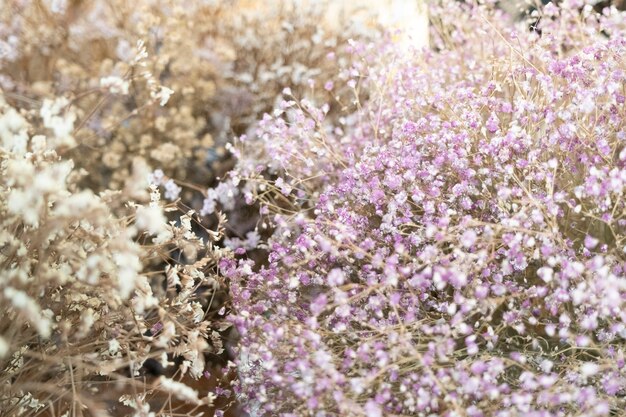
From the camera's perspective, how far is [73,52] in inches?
98.7

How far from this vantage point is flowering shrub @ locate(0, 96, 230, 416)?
1.05 meters

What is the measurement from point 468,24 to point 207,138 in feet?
3.42

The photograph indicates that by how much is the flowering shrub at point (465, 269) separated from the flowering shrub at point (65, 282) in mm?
182

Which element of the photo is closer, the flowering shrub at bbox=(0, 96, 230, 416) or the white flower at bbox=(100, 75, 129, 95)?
the flowering shrub at bbox=(0, 96, 230, 416)

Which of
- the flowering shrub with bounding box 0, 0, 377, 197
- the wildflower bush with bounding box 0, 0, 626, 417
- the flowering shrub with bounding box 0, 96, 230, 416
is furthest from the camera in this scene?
the flowering shrub with bounding box 0, 0, 377, 197

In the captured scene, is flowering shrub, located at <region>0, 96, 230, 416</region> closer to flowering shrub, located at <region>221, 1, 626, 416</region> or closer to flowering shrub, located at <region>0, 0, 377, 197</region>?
flowering shrub, located at <region>221, 1, 626, 416</region>

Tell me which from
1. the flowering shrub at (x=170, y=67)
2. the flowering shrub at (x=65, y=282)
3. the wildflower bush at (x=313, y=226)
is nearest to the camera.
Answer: the flowering shrub at (x=65, y=282)

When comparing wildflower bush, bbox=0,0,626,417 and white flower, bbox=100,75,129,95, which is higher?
white flower, bbox=100,75,129,95

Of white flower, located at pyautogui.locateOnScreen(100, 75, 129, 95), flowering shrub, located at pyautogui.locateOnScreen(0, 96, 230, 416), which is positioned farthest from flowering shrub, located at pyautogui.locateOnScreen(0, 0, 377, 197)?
white flower, located at pyautogui.locateOnScreen(100, 75, 129, 95)

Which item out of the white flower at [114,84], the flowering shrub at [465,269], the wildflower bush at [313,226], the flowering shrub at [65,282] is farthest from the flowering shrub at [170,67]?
the white flower at [114,84]

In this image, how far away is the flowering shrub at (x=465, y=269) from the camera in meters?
1.21

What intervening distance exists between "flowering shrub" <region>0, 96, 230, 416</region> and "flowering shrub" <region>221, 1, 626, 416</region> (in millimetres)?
182

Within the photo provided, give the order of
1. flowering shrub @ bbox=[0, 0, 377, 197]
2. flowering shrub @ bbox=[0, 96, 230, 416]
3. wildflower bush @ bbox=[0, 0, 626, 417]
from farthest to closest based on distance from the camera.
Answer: flowering shrub @ bbox=[0, 0, 377, 197] → wildflower bush @ bbox=[0, 0, 626, 417] → flowering shrub @ bbox=[0, 96, 230, 416]

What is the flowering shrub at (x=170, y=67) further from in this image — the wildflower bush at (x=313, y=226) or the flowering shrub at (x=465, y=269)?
the flowering shrub at (x=465, y=269)
